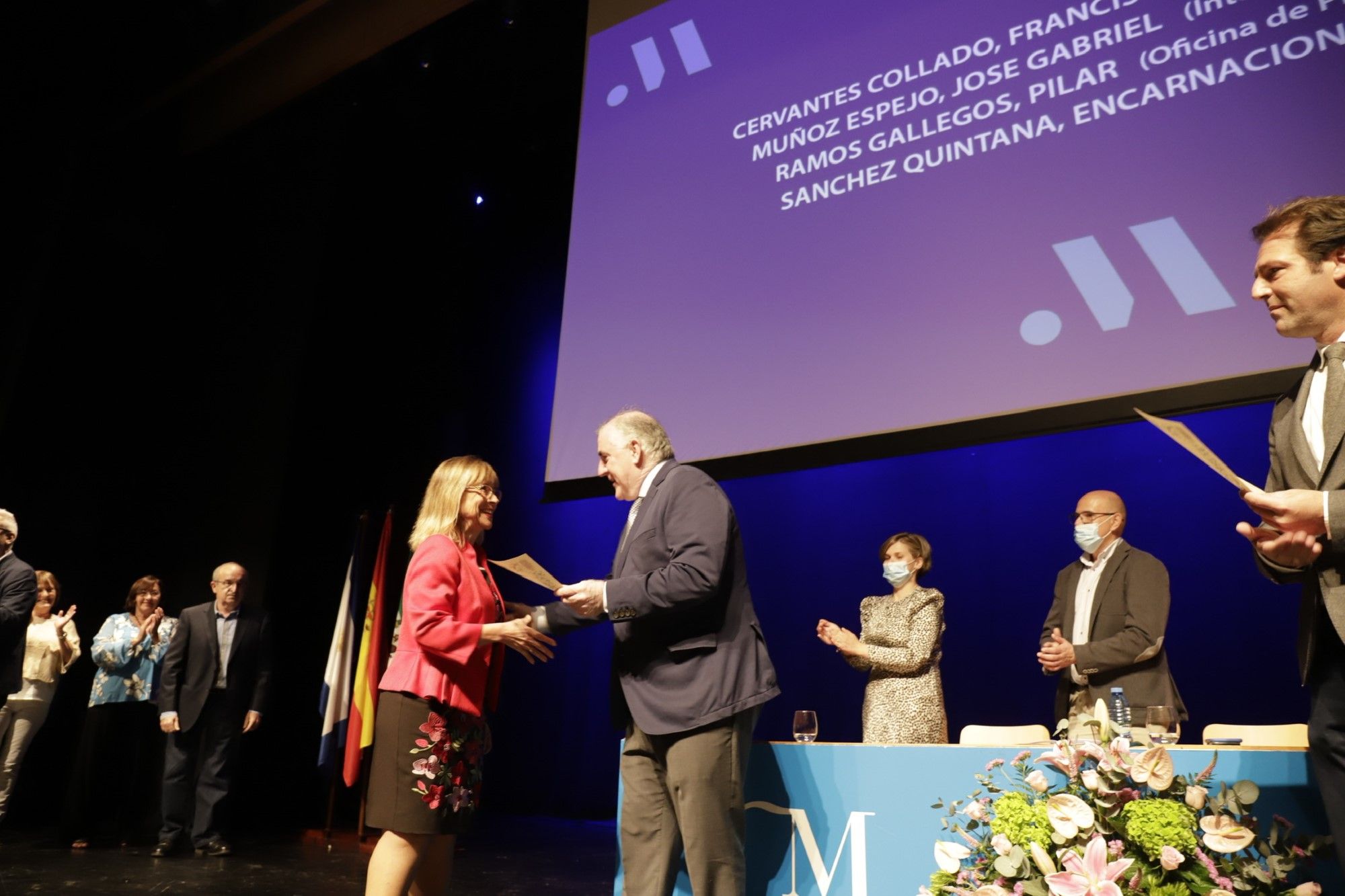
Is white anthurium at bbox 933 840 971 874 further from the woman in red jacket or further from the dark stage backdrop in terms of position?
the dark stage backdrop

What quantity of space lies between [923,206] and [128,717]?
5046 millimetres

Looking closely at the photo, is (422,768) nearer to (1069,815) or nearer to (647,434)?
(647,434)

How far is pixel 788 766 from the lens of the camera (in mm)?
2332

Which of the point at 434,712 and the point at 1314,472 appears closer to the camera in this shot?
the point at 1314,472

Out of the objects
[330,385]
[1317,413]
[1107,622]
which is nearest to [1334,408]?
[1317,413]

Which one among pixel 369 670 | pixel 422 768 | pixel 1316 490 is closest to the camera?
pixel 1316 490

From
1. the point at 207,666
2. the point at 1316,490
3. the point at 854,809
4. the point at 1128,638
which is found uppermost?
the point at 1316,490

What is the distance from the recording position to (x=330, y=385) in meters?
6.96

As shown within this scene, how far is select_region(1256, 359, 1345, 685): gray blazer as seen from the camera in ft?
4.33

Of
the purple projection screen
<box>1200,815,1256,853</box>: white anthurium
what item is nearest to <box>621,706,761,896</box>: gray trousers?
<box>1200,815,1256,853</box>: white anthurium

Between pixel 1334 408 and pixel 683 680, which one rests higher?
pixel 1334 408

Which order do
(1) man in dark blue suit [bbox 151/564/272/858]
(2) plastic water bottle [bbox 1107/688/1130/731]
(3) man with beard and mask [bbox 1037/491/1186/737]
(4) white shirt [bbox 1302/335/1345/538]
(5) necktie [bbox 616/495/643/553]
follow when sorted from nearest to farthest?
(4) white shirt [bbox 1302/335/1345/538]
(2) plastic water bottle [bbox 1107/688/1130/731]
(5) necktie [bbox 616/495/643/553]
(3) man with beard and mask [bbox 1037/491/1186/737]
(1) man in dark blue suit [bbox 151/564/272/858]

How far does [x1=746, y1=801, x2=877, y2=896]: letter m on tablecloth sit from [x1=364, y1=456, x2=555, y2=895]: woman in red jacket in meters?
0.69

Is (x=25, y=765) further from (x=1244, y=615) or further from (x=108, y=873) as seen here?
(x=1244, y=615)
